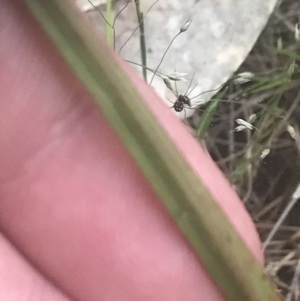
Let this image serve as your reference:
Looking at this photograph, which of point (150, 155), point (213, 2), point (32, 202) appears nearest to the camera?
point (150, 155)

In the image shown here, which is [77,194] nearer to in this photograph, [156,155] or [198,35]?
[156,155]

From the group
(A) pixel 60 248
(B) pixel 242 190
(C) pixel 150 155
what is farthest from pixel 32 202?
(B) pixel 242 190

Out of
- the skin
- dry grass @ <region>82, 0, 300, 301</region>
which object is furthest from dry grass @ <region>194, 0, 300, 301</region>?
the skin

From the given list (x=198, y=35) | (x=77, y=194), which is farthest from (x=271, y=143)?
(x=77, y=194)

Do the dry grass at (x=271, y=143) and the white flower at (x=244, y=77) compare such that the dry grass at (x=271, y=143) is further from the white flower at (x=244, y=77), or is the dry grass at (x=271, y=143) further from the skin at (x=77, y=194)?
the skin at (x=77, y=194)

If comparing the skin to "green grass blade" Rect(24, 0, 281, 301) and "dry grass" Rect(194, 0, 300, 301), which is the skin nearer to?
"green grass blade" Rect(24, 0, 281, 301)

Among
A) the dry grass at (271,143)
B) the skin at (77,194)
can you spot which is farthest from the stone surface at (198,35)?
the skin at (77,194)

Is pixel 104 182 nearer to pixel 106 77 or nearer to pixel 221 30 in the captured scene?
pixel 106 77
